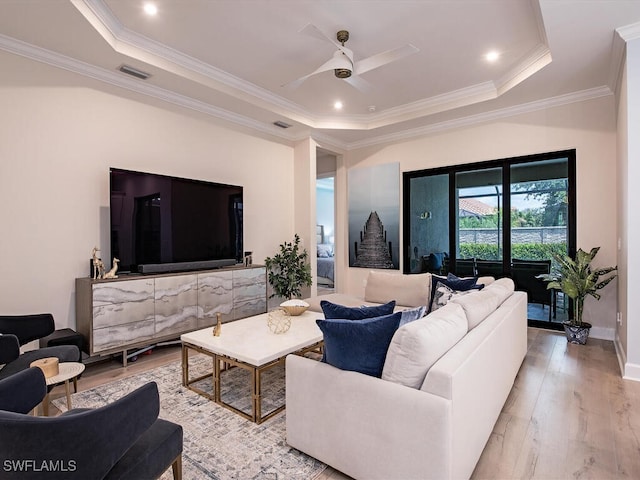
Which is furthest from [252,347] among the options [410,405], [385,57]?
[385,57]

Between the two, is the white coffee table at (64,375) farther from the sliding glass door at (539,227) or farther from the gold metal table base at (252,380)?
the sliding glass door at (539,227)

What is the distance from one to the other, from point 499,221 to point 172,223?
14.6 feet

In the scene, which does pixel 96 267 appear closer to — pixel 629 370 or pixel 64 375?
pixel 64 375

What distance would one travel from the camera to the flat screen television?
11.8 feet

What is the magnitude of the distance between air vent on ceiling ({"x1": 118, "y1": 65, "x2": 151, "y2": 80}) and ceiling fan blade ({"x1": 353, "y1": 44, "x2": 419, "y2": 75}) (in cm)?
224

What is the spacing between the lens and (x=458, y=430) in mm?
1548

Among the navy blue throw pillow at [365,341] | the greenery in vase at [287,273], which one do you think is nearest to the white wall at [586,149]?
the greenery in vase at [287,273]

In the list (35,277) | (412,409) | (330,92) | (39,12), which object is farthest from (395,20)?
(35,277)

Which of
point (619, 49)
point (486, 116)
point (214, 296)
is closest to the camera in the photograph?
point (619, 49)

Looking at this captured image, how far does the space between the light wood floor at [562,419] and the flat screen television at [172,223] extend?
42.5 inches

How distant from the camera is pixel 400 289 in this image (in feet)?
13.3

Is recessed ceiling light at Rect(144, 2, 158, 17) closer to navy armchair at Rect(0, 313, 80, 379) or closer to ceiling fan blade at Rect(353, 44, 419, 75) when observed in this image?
ceiling fan blade at Rect(353, 44, 419, 75)

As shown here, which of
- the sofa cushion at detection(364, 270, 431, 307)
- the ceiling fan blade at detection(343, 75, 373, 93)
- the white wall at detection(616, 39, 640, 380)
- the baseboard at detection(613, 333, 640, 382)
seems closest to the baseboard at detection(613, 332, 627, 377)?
the baseboard at detection(613, 333, 640, 382)

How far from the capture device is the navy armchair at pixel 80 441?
3.31 feet
